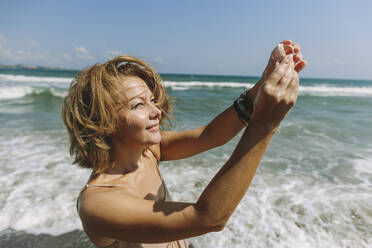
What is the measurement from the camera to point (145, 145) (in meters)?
1.69

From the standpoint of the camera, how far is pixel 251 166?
95 cm

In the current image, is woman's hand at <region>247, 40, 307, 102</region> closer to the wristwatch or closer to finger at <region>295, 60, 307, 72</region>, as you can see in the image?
finger at <region>295, 60, 307, 72</region>

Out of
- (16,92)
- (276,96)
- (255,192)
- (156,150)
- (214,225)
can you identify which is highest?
(276,96)

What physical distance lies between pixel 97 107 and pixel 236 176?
36.8 inches

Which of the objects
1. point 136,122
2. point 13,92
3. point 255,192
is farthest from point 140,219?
point 13,92

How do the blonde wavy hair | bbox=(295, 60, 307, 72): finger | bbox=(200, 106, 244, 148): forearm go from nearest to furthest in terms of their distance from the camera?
1. bbox=(295, 60, 307, 72): finger
2. the blonde wavy hair
3. bbox=(200, 106, 244, 148): forearm

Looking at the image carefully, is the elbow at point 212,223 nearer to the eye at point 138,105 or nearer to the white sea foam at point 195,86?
the eye at point 138,105

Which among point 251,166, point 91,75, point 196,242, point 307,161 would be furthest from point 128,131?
point 307,161

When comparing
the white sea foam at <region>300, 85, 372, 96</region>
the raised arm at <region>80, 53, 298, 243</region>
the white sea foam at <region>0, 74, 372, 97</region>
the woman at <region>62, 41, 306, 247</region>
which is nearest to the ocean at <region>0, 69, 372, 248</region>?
the woman at <region>62, 41, 306, 247</region>

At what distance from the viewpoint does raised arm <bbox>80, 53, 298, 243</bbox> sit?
3.04 feet

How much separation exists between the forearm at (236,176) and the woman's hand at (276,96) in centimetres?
4

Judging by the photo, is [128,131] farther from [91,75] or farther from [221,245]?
[221,245]

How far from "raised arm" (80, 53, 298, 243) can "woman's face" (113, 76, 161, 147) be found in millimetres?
556

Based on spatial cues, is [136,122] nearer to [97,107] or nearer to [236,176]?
[97,107]
